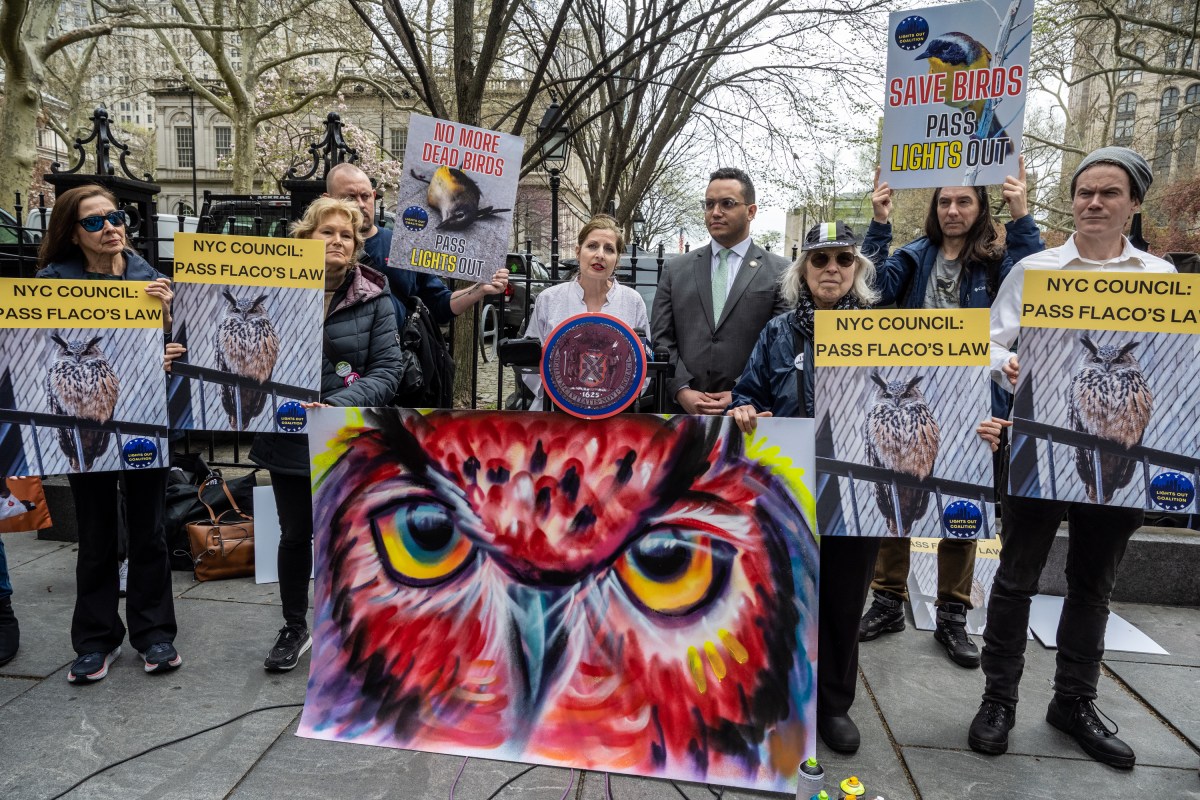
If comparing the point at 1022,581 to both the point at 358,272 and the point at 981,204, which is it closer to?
the point at 981,204

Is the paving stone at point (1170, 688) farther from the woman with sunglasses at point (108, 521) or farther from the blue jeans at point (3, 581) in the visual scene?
the blue jeans at point (3, 581)

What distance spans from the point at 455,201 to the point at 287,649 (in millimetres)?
2265

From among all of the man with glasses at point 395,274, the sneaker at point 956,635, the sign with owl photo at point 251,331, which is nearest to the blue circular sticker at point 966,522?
the sneaker at point 956,635

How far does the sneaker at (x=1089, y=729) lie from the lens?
9.83 feet

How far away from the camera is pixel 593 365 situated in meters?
2.80

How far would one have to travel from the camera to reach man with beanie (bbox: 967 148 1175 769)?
2.88 meters

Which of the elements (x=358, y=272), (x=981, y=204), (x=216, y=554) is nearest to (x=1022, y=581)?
(x=981, y=204)

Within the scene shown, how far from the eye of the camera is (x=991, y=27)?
313 centimetres

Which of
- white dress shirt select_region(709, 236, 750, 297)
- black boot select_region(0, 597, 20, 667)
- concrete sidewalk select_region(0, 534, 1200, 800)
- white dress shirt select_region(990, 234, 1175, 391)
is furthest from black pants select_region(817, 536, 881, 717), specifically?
black boot select_region(0, 597, 20, 667)

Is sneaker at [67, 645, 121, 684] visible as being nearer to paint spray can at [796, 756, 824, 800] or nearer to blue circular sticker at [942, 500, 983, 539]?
paint spray can at [796, 756, 824, 800]

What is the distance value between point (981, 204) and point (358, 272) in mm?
2839

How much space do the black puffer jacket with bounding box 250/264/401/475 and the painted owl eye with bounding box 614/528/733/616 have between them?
1.38 m

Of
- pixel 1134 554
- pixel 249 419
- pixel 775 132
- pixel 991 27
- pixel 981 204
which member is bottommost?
pixel 1134 554

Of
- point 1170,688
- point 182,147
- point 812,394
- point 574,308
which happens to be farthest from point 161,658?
point 182,147
